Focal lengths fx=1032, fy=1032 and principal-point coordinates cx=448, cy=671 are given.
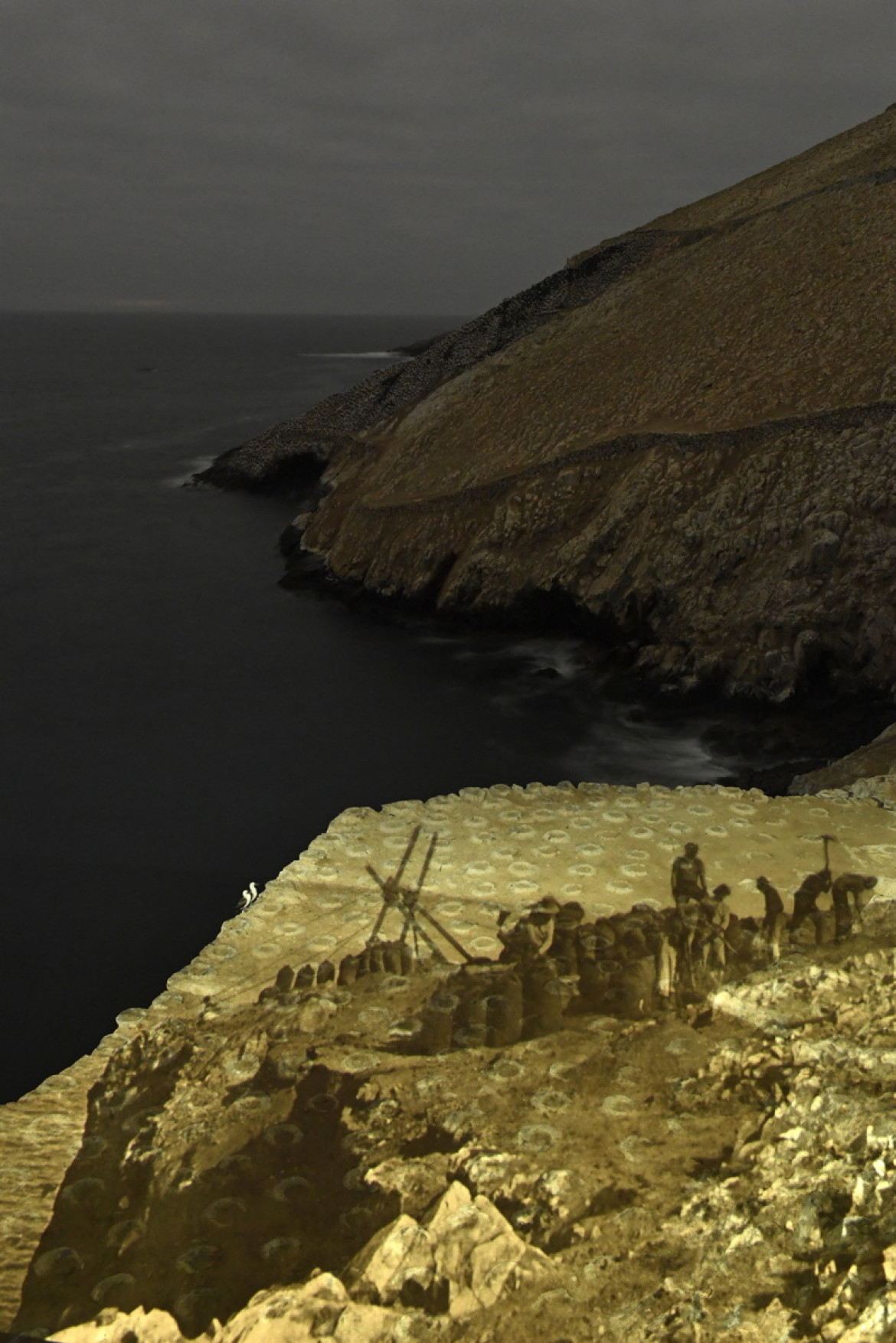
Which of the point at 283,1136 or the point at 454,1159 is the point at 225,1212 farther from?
the point at 454,1159

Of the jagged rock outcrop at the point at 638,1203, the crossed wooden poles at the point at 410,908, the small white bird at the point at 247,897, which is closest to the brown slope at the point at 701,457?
the small white bird at the point at 247,897

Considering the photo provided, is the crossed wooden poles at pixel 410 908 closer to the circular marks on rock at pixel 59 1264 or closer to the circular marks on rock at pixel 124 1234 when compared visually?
the circular marks on rock at pixel 124 1234

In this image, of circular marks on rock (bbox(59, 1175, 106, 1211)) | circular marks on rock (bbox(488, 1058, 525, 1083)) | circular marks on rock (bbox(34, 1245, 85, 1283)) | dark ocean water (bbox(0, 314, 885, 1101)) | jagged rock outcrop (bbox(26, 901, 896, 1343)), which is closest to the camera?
jagged rock outcrop (bbox(26, 901, 896, 1343))

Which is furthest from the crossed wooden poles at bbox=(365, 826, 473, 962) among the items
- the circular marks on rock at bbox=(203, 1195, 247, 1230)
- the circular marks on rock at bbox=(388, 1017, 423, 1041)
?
the circular marks on rock at bbox=(203, 1195, 247, 1230)

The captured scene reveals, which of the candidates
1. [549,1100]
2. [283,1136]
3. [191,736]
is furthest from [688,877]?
[191,736]

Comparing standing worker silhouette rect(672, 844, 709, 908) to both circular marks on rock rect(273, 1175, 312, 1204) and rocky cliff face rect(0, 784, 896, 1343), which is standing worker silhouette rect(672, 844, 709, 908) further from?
circular marks on rock rect(273, 1175, 312, 1204)
